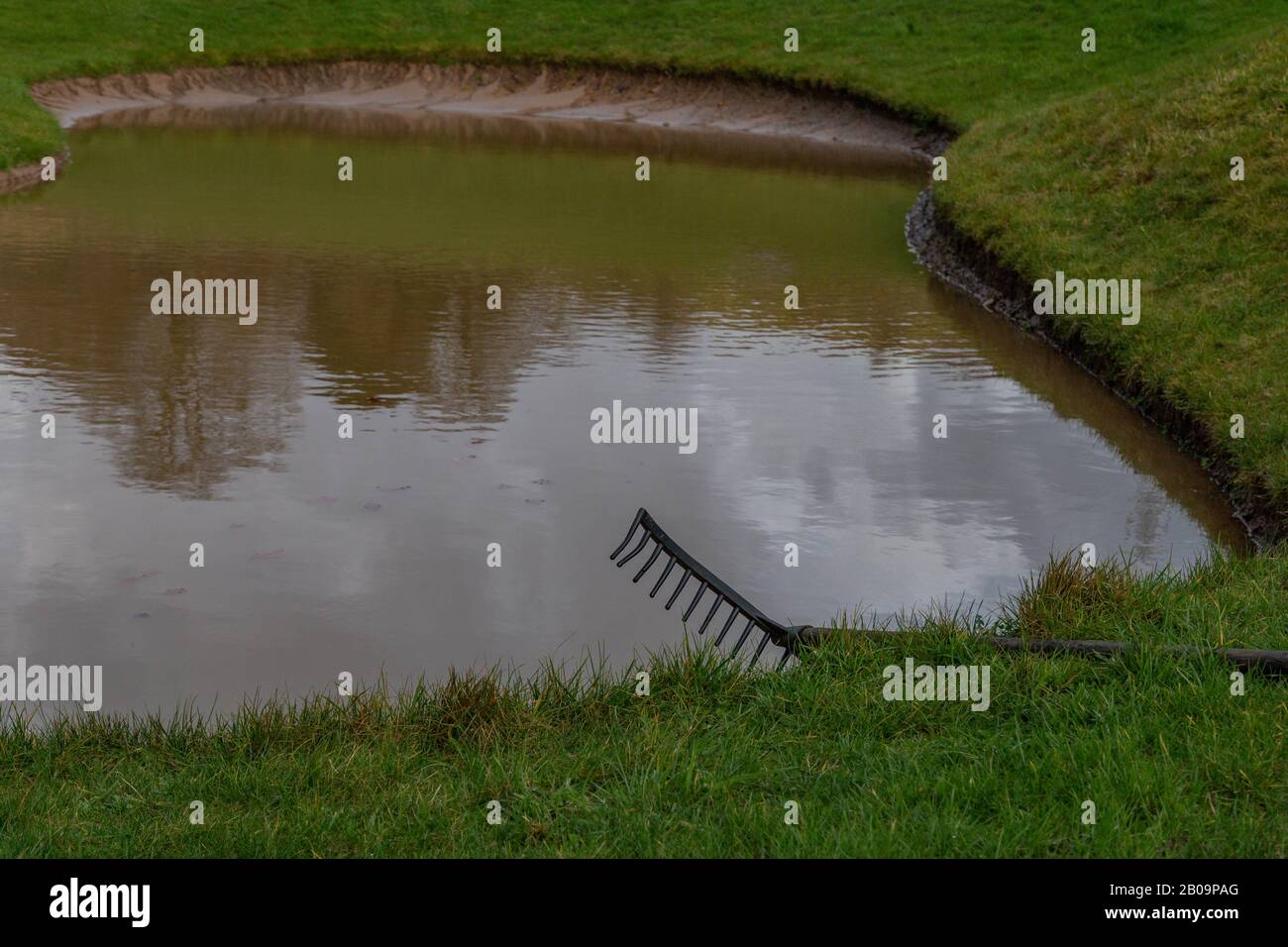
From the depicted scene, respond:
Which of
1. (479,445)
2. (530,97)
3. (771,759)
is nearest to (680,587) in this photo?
(771,759)

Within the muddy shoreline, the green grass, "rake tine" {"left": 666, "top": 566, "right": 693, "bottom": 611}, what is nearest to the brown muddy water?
"rake tine" {"left": 666, "top": 566, "right": 693, "bottom": 611}

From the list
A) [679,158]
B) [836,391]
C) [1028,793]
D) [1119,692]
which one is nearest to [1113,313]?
[836,391]

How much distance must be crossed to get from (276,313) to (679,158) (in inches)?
732

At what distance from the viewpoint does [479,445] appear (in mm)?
11734

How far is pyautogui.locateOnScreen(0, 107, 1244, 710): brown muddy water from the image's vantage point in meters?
8.38

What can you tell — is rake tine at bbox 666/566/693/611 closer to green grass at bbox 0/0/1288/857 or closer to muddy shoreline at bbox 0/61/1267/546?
green grass at bbox 0/0/1288/857

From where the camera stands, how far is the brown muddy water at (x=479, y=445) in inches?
330

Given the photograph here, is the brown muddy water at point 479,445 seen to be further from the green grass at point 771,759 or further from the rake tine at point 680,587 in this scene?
the green grass at point 771,759

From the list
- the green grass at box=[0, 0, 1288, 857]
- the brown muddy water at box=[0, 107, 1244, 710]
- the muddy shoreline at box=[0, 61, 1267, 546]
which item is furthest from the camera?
the muddy shoreline at box=[0, 61, 1267, 546]

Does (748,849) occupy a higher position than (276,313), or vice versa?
(276,313)

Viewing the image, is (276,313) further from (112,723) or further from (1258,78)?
(1258,78)

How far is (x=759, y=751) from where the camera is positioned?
5.93 m
